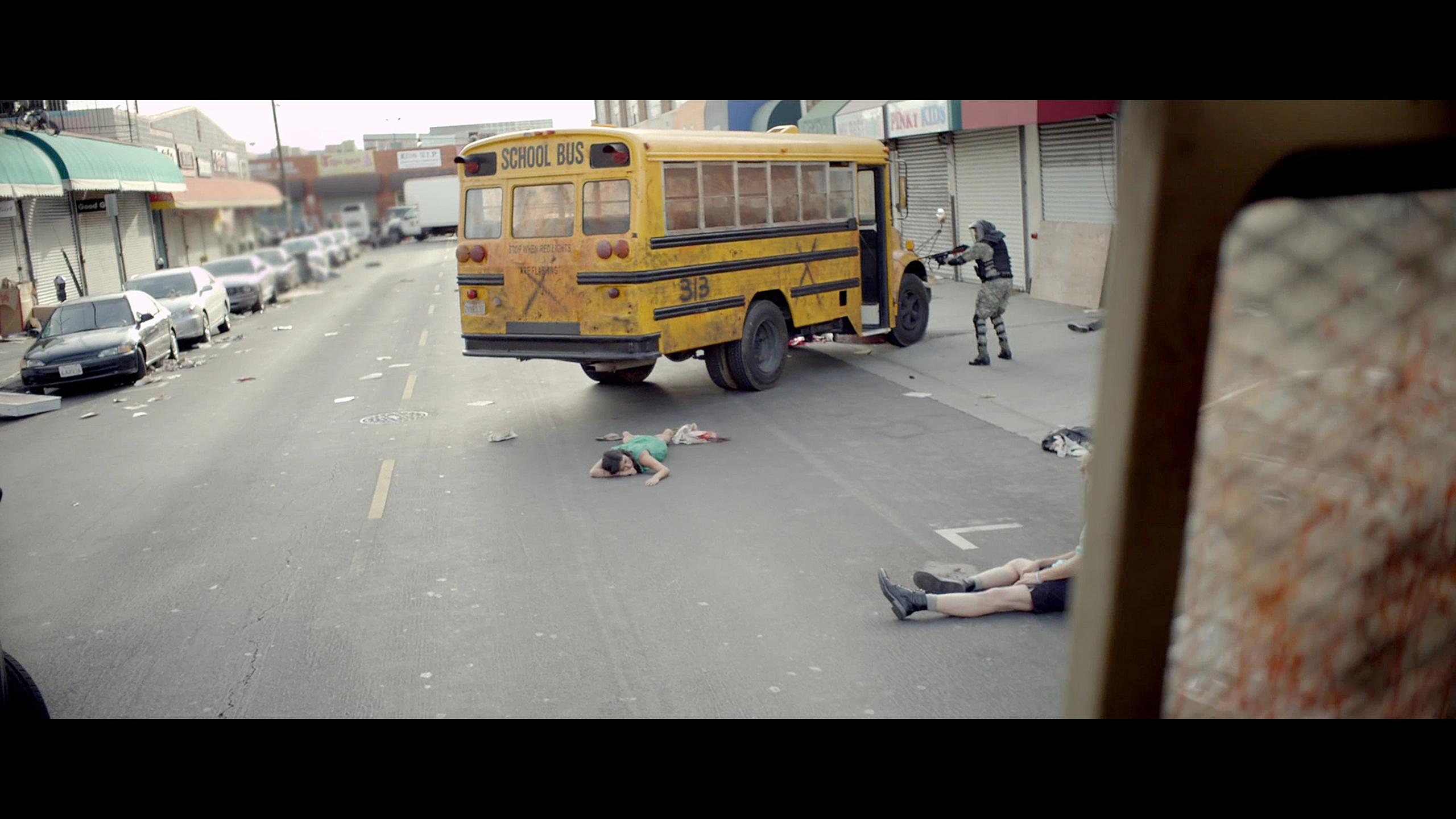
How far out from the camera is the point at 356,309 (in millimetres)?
28547

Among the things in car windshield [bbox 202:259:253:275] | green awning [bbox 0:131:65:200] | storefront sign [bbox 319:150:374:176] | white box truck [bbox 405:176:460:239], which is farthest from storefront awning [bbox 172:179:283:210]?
storefront sign [bbox 319:150:374:176]

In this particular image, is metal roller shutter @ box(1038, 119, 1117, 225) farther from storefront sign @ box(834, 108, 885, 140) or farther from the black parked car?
the black parked car

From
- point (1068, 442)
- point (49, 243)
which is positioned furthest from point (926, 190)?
point (49, 243)

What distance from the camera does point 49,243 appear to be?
1097 inches

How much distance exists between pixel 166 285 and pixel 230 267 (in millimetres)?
8021

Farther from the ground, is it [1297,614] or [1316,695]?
[1297,614]

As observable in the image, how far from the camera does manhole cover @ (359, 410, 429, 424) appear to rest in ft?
43.3

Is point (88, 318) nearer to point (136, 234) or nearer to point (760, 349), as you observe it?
point (760, 349)

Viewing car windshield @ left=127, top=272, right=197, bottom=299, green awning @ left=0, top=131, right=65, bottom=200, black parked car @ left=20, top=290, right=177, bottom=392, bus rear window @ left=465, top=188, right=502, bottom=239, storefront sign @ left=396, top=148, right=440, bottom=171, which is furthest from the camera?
green awning @ left=0, top=131, right=65, bottom=200

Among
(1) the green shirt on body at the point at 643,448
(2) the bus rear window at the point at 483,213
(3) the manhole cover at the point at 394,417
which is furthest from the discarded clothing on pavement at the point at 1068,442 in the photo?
(3) the manhole cover at the point at 394,417

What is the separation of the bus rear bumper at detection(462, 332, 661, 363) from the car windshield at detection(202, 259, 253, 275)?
799 inches
